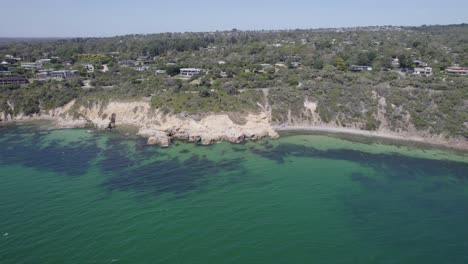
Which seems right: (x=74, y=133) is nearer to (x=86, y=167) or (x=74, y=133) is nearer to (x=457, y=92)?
(x=86, y=167)

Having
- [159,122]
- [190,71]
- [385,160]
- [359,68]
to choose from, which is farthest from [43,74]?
[385,160]

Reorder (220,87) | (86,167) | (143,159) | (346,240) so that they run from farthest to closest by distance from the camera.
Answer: (220,87) < (143,159) < (86,167) < (346,240)

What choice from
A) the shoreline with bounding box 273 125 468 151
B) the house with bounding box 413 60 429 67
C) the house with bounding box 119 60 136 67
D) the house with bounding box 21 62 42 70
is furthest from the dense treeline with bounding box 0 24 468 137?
the house with bounding box 119 60 136 67

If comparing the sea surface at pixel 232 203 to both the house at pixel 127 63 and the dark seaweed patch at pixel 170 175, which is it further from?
the house at pixel 127 63

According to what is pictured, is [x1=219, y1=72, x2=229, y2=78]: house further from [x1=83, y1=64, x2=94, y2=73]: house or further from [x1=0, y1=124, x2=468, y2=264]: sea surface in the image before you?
[x1=83, y1=64, x2=94, y2=73]: house

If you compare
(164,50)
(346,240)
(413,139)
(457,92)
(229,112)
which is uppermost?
(164,50)

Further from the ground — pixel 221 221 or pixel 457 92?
pixel 457 92

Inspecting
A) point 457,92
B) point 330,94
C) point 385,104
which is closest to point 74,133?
point 330,94
